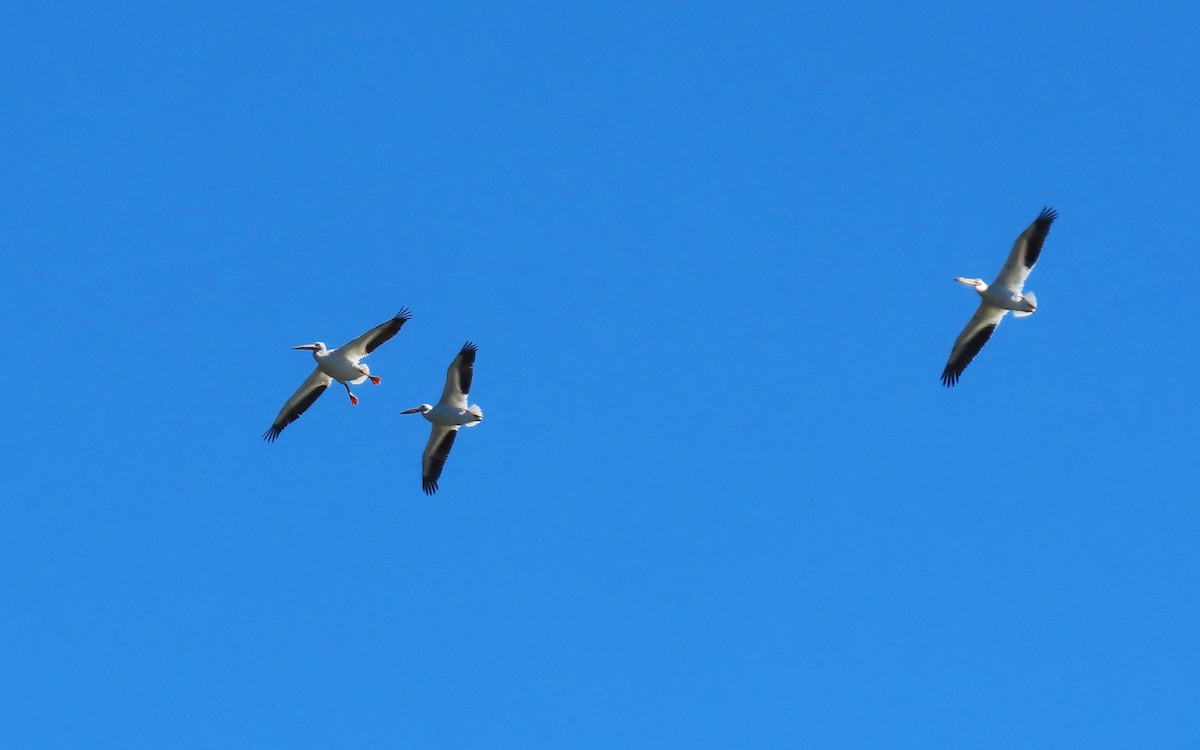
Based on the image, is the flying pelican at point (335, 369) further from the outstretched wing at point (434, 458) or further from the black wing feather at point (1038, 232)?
the black wing feather at point (1038, 232)

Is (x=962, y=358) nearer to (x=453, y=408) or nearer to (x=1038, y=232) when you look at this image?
(x=1038, y=232)

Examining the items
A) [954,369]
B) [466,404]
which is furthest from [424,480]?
[954,369]

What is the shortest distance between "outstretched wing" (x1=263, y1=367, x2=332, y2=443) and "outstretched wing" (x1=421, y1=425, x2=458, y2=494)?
8.64 feet

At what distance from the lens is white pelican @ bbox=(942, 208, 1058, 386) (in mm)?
25891

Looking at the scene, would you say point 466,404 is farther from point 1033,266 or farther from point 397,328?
point 1033,266

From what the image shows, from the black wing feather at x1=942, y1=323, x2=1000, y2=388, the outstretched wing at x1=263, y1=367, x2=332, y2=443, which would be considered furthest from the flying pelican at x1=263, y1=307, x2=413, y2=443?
the black wing feather at x1=942, y1=323, x2=1000, y2=388

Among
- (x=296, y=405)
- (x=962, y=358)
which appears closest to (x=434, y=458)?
(x=296, y=405)

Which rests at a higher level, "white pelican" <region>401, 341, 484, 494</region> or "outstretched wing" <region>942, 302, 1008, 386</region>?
"outstretched wing" <region>942, 302, 1008, 386</region>

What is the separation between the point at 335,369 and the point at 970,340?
9.74 meters

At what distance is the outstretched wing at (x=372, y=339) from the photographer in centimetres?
2675

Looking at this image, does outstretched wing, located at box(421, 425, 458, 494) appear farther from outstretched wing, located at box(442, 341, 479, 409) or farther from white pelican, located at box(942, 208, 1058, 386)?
white pelican, located at box(942, 208, 1058, 386)

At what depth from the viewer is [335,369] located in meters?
27.8

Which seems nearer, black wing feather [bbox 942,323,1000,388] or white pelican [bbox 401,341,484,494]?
white pelican [bbox 401,341,484,494]

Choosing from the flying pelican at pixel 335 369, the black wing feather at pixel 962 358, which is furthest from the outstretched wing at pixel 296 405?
the black wing feather at pixel 962 358
